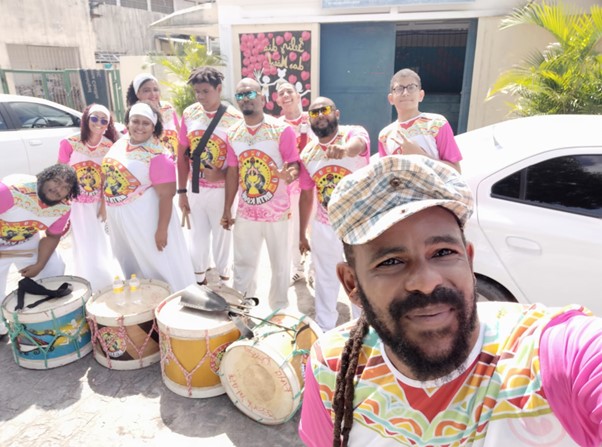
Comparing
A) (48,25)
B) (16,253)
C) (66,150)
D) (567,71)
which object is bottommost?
(16,253)

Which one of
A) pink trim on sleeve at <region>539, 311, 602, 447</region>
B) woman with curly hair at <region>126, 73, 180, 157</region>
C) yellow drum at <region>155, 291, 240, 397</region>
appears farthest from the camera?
woman with curly hair at <region>126, 73, 180, 157</region>

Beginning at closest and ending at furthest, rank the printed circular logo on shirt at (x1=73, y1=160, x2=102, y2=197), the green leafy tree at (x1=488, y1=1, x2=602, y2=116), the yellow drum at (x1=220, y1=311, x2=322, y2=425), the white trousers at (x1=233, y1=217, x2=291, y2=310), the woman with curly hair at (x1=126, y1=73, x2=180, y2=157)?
1. the yellow drum at (x1=220, y1=311, x2=322, y2=425)
2. the white trousers at (x1=233, y1=217, x2=291, y2=310)
3. the printed circular logo on shirt at (x1=73, y1=160, x2=102, y2=197)
4. the woman with curly hair at (x1=126, y1=73, x2=180, y2=157)
5. the green leafy tree at (x1=488, y1=1, x2=602, y2=116)

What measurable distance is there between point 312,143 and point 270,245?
0.96m

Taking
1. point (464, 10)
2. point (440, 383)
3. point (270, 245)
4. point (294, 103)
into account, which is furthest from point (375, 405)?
point (464, 10)

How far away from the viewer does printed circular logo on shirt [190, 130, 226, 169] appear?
404cm

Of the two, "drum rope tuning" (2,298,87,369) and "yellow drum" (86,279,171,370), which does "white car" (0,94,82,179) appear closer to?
"drum rope tuning" (2,298,87,369)

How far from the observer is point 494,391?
0.98 m

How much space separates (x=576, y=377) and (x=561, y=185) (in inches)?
87.8

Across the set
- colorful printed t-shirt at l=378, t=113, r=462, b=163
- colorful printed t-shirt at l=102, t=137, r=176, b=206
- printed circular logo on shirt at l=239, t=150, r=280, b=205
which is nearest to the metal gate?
colorful printed t-shirt at l=102, t=137, r=176, b=206

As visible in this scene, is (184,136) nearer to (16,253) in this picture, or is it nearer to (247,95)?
(247,95)

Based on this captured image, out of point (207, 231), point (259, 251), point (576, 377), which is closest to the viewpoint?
point (576, 377)

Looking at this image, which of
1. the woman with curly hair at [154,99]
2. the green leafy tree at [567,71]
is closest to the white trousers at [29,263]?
the woman with curly hair at [154,99]

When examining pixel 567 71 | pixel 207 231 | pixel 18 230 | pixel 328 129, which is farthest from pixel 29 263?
pixel 567 71

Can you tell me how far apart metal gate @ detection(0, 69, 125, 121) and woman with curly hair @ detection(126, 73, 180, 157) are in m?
9.63
